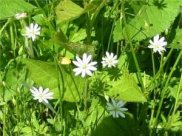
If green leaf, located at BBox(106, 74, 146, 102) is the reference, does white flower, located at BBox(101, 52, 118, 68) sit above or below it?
above

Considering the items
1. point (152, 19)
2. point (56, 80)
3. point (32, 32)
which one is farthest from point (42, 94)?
point (152, 19)

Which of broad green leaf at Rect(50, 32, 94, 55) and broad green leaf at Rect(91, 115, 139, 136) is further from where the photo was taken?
broad green leaf at Rect(91, 115, 139, 136)

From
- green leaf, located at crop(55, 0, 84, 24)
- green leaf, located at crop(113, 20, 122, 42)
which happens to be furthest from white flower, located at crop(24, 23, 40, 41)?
green leaf, located at crop(113, 20, 122, 42)

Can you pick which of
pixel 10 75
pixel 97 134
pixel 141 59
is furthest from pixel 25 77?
pixel 141 59

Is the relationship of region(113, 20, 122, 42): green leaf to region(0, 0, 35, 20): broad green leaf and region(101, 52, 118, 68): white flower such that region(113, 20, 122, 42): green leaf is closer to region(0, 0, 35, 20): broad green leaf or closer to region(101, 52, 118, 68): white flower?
region(101, 52, 118, 68): white flower

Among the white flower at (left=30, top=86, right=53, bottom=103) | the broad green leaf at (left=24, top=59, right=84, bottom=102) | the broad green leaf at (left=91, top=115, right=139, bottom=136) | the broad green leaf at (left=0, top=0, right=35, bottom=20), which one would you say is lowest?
the broad green leaf at (left=91, top=115, right=139, bottom=136)

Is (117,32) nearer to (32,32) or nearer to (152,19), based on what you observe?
(152,19)
